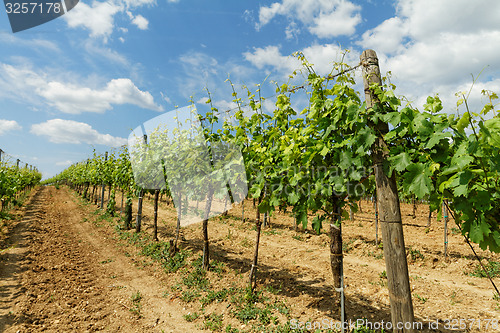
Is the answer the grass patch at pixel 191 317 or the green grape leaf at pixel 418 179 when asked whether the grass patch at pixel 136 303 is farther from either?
the green grape leaf at pixel 418 179

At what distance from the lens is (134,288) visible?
6.75 meters

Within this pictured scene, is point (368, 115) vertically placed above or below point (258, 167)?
above

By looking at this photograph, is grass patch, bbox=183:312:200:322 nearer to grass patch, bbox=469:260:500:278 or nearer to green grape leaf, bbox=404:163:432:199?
green grape leaf, bbox=404:163:432:199

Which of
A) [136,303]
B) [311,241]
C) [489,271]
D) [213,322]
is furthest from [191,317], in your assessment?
[489,271]

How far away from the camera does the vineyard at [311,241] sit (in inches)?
110

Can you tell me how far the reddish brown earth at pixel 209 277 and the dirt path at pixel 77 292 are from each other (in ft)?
0.07

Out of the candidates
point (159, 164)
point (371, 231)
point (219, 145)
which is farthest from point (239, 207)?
point (219, 145)

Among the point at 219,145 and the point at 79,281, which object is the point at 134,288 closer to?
the point at 79,281

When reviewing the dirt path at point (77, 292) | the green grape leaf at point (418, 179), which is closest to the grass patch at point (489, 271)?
the green grape leaf at point (418, 179)

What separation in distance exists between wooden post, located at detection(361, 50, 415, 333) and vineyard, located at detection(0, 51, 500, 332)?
1 cm

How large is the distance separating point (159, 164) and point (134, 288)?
4331 mm

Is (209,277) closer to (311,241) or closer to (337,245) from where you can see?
(337,245)

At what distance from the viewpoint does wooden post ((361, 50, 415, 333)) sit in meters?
2.96

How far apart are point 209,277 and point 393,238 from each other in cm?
521
